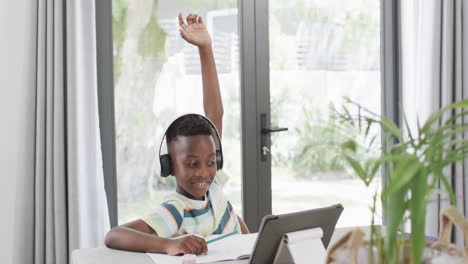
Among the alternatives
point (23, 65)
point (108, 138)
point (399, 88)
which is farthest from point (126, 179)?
point (399, 88)

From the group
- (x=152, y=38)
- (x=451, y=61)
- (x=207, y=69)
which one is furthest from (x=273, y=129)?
(x=451, y=61)

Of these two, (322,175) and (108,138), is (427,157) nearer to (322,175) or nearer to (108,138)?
(108,138)

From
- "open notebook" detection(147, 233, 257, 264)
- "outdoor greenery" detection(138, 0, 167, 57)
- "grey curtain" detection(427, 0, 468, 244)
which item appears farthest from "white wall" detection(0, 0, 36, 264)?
"grey curtain" detection(427, 0, 468, 244)

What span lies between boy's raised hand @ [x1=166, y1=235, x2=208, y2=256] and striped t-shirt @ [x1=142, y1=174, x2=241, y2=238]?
0.62ft

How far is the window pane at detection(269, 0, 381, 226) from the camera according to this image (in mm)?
3025

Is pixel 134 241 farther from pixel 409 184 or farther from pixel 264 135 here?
pixel 264 135

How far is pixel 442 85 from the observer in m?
3.04

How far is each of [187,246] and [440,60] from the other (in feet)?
6.74

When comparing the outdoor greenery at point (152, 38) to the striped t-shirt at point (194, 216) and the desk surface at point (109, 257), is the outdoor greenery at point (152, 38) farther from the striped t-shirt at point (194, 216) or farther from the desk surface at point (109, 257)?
the desk surface at point (109, 257)

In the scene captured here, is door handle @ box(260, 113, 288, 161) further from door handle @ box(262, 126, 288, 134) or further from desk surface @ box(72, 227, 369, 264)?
desk surface @ box(72, 227, 369, 264)

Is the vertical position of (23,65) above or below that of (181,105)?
above

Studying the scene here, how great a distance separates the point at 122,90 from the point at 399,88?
1.56 meters

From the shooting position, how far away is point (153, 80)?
2818 mm

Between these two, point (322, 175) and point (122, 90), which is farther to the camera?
point (322, 175)
